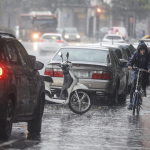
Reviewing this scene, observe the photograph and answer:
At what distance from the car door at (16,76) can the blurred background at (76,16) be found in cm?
5673

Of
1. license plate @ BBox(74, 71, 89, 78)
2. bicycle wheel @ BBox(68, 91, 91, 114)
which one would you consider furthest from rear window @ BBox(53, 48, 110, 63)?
bicycle wheel @ BBox(68, 91, 91, 114)

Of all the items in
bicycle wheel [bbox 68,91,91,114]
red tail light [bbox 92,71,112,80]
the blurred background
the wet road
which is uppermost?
the blurred background

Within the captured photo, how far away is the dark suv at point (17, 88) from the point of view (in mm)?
7902

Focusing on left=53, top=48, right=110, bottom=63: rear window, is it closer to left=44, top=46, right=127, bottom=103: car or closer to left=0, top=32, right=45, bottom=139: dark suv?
left=44, top=46, right=127, bottom=103: car


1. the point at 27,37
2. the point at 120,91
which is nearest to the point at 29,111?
the point at 120,91

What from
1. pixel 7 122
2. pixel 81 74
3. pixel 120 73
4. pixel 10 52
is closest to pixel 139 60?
pixel 81 74

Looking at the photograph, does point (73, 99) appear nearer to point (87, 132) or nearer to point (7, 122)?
point (87, 132)

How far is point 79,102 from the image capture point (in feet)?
40.9

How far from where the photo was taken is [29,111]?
9.05 meters

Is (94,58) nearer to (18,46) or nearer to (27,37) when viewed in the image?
(18,46)

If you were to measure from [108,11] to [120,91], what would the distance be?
70.6 meters

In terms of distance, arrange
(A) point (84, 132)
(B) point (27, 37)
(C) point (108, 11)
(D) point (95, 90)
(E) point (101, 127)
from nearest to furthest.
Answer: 1. (A) point (84, 132)
2. (E) point (101, 127)
3. (D) point (95, 90)
4. (B) point (27, 37)
5. (C) point (108, 11)

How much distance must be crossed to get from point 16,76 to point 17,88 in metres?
0.17

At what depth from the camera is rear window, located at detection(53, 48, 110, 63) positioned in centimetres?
1438
